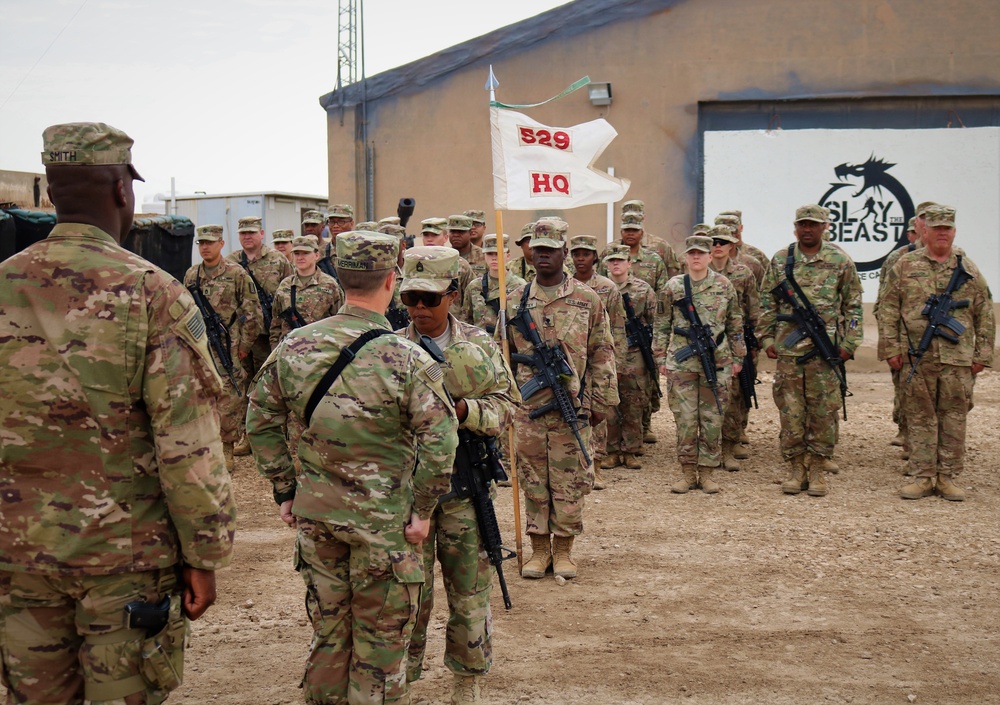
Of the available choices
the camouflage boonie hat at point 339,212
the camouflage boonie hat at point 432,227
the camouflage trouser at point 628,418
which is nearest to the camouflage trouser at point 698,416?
the camouflage trouser at point 628,418

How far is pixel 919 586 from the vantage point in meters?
6.74

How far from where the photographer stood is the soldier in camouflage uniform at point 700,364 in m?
9.23

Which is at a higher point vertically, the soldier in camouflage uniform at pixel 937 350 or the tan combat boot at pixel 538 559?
the soldier in camouflage uniform at pixel 937 350

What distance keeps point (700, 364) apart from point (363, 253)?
19.1 ft

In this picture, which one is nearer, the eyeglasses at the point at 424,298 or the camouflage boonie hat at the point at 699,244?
the eyeglasses at the point at 424,298

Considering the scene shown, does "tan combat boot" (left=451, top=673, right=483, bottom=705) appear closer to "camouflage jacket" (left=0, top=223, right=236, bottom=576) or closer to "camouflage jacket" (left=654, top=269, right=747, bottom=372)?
"camouflage jacket" (left=0, top=223, right=236, bottom=576)

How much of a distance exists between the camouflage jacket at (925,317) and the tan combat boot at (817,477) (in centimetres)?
115

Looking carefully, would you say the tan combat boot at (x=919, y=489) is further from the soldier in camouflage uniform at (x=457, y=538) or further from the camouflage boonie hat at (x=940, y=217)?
the soldier in camouflage uniform at (x=457, y=538)

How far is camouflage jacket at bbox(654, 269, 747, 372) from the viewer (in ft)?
30.2

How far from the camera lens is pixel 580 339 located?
696 cm

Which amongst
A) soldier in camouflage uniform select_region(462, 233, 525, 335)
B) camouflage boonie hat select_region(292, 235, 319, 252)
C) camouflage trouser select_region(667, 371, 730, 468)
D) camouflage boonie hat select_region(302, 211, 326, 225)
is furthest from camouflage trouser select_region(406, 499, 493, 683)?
camouflage boonie hat select_region(302, 211, 326, 225)

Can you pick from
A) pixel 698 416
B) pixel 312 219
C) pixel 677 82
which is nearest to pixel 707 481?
pixel 698 416

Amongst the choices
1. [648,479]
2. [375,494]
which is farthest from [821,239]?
[375,494]

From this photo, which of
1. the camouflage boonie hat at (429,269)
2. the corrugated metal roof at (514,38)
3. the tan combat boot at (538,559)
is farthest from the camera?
the corrugated metal roof at (514,38)
